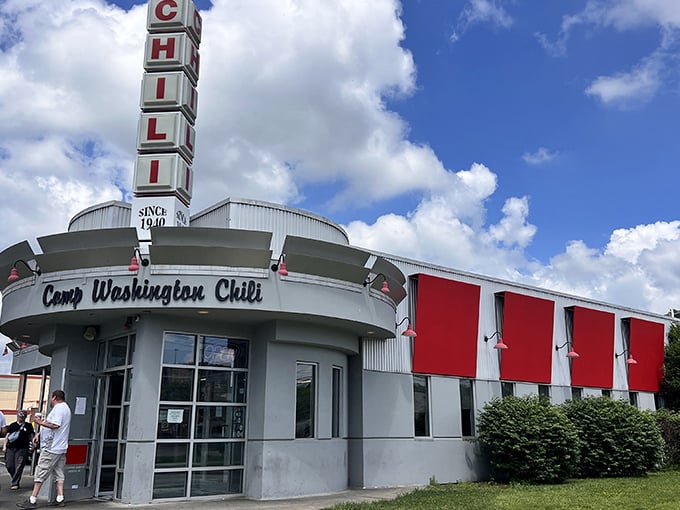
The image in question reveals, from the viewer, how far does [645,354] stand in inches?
954

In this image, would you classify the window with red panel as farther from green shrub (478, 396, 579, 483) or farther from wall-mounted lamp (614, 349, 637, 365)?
green shrub (478, 396, 579, 483)

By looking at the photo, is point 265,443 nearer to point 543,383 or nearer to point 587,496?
point 587,496

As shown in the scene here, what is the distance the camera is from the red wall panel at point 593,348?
2145cm

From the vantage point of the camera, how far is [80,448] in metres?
12.7

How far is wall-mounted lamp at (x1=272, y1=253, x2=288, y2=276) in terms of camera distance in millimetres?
12141

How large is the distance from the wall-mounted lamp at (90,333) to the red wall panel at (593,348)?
15092 mm

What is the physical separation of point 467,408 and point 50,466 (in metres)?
10.7

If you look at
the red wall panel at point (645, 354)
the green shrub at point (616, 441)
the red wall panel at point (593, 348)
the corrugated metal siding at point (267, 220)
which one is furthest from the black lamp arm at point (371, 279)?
the red wall panel at point (645, 354)

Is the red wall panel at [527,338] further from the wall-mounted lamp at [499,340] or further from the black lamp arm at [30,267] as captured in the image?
the black lamp arm at [30,267]

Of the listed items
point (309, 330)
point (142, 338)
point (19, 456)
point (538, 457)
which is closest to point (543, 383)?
point (538, 457)

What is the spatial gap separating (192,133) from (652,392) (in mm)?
19773

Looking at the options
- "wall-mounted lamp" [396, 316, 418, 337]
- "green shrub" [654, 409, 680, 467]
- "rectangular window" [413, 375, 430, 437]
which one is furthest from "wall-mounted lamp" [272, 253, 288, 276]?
"green shrub" [654, 409, 680, 467]

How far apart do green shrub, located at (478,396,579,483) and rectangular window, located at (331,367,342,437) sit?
4.56m

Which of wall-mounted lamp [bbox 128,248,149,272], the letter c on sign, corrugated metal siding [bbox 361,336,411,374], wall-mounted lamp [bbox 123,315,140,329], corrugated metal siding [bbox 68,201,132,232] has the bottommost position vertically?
corrugated metal siding [bbox 361,336,411,374]
